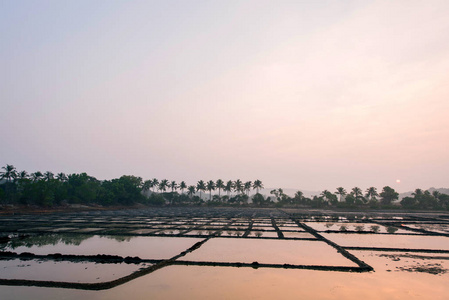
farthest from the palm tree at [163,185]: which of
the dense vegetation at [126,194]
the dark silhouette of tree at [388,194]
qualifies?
the dark silhouette of tree at [388,194]

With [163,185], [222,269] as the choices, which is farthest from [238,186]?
[222,269]

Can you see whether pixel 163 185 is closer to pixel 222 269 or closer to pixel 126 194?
pixel 126 194

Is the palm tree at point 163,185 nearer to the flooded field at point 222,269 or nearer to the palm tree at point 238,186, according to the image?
the palm tree at point 238,186

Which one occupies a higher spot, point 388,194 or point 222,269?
point 388,194

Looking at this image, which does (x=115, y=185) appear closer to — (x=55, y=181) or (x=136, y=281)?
(x=55, y=181)

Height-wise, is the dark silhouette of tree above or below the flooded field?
above

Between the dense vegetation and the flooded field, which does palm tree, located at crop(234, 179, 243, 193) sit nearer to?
the dense vegetation

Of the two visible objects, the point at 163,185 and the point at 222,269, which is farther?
the point at 163,185

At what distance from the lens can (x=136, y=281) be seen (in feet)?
43.3

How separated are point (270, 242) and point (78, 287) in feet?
52.4

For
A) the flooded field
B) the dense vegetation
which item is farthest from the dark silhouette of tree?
the flooded field

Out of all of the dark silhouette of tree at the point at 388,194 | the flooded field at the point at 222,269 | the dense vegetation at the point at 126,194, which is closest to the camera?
the flooded field at the point at 222,269

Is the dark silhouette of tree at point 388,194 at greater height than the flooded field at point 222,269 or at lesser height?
greater

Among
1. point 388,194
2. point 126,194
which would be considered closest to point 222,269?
point 126,194
